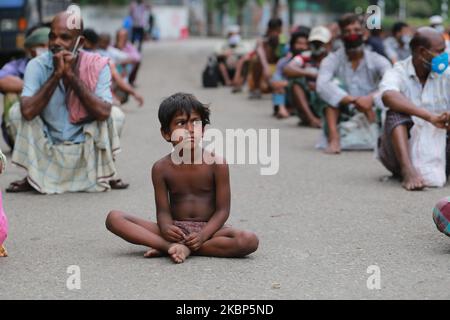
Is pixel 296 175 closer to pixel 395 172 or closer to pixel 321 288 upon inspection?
pixel 395 172

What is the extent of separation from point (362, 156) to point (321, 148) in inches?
27.4

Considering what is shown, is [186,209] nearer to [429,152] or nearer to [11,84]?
[429,152]

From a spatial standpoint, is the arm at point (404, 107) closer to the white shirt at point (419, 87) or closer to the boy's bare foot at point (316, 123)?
the white shirt at point (419, 87)

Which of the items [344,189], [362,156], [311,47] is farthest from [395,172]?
[311,47]

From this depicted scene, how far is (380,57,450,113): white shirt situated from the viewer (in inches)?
309

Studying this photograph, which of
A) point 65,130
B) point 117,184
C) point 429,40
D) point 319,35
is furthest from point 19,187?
point 319,35

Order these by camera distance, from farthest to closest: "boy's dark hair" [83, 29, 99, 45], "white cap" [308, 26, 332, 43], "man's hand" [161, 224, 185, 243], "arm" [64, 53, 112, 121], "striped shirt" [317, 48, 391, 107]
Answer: "boy's dark hair" [83, 29, 99, 45]
"white cap" [308, 26, 332, 43]
"striped shirt" [317, 48, 391, 107]
"arm" [64, 53, 112, 121]
"man's hand" [161, 224, 185, 243]

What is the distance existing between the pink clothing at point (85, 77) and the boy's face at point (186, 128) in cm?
257

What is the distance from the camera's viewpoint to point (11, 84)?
9320 mm

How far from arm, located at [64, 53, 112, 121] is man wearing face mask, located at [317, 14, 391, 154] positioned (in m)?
3.17

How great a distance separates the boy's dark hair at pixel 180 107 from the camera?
508cm

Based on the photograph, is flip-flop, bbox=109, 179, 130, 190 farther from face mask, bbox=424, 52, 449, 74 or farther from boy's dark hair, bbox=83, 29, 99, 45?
boy's dark hair, bbox=83, 29, 99, 45

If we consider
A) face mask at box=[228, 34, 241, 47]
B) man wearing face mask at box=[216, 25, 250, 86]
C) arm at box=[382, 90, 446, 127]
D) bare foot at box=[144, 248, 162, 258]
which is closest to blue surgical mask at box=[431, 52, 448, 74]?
arm at box=[382, 90, 446, 127]

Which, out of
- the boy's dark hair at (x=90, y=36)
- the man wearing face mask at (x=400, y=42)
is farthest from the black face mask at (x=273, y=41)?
the boy's dark hair at (x=90, y=36)
